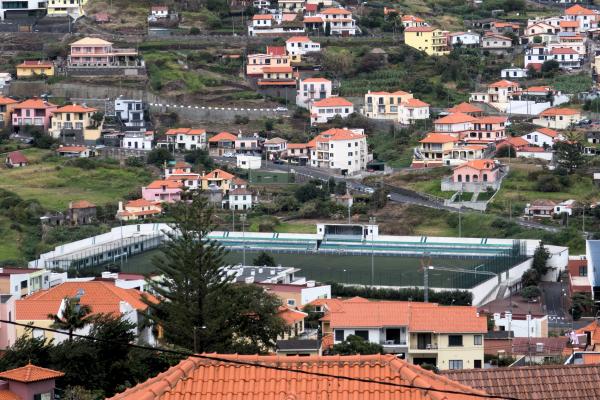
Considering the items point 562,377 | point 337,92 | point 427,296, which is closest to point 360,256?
point 427,296

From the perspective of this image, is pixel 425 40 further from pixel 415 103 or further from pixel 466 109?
pixel 466 109

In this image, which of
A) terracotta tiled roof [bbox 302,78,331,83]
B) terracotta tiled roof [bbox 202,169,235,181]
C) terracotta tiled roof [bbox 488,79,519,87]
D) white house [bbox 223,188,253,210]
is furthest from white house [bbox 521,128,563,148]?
white house [bbox 223,188,253,210]

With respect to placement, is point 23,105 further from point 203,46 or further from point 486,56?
point 486,56

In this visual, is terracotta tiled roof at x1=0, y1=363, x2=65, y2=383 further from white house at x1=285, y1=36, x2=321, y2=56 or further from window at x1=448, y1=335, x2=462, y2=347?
white house at x1=285, y1=36, x2=321, y2=56

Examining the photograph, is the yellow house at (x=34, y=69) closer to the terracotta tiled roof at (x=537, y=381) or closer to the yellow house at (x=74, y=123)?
the yellow house at (x=74, y=123)

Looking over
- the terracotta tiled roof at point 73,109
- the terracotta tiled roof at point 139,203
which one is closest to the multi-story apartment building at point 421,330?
the terracotta tiled roof at point 139,203
